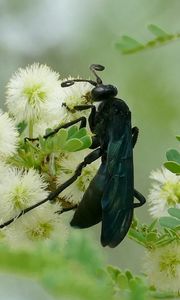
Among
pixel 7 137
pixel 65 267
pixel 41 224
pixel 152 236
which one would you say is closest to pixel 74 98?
pixel 7 137

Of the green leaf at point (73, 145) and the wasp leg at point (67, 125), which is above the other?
the wasp leg at point (67, 125)

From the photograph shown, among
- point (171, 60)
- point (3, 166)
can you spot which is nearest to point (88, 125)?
point (3, 166)

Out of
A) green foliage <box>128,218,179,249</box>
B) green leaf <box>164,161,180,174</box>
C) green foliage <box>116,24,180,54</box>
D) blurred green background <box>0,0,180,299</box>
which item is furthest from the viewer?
blurred green background <box>0,0,180,299</box>

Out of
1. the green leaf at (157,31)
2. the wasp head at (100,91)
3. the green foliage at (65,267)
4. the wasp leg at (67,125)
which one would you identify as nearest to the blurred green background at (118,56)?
the wasp head at (100,91)

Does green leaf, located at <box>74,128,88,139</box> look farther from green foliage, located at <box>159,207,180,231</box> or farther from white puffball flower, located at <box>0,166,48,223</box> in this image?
green foliage, located at <box>159,207,180,231</box>

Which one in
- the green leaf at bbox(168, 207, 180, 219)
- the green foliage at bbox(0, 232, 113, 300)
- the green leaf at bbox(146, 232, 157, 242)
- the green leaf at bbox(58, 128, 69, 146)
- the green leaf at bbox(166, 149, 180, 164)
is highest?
the green leaf at bbox(58, 128, 69, 146)

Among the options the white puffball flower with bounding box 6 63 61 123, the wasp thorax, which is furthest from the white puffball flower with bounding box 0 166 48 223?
the wasp thorax

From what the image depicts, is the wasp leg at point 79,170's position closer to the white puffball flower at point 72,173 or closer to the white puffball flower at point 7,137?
the white puffball flower at point 72,173

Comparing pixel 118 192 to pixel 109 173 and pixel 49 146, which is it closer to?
pixel 109 173
